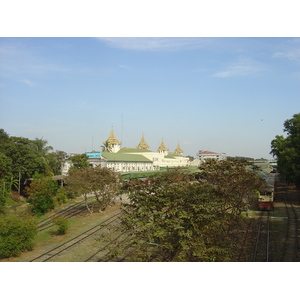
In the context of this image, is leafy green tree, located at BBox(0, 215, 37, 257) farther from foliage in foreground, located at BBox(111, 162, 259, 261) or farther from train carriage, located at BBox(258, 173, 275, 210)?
train carriage, located at BBox(258, 173, 275, 210)

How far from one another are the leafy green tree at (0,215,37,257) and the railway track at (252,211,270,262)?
10.9 metres

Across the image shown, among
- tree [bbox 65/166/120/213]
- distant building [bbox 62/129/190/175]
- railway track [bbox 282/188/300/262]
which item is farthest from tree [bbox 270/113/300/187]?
distant building [bbox 62/129/190/175]

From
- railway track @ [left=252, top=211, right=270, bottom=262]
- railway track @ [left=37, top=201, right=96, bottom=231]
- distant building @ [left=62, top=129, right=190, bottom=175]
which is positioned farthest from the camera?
distant building @ [left=62, top=129, right=190, bottom=175]

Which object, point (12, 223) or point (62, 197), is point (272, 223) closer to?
point (12, 223)

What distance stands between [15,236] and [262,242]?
12.2 m

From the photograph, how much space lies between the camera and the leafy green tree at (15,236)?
15.4 meters

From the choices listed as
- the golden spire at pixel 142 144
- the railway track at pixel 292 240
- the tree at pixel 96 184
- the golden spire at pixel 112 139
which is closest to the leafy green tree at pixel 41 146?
the tree at pixel 96 184

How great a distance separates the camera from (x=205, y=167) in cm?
1761

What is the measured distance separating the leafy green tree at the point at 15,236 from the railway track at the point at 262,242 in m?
10.9

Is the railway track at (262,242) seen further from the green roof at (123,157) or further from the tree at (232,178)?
the green roof at (123,157)

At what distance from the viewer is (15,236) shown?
15.6 m

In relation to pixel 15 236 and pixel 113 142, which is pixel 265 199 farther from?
pixel 113 142

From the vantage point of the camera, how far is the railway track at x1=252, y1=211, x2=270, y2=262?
44.2 ft

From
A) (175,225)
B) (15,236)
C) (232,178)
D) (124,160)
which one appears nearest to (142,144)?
(124,160)
